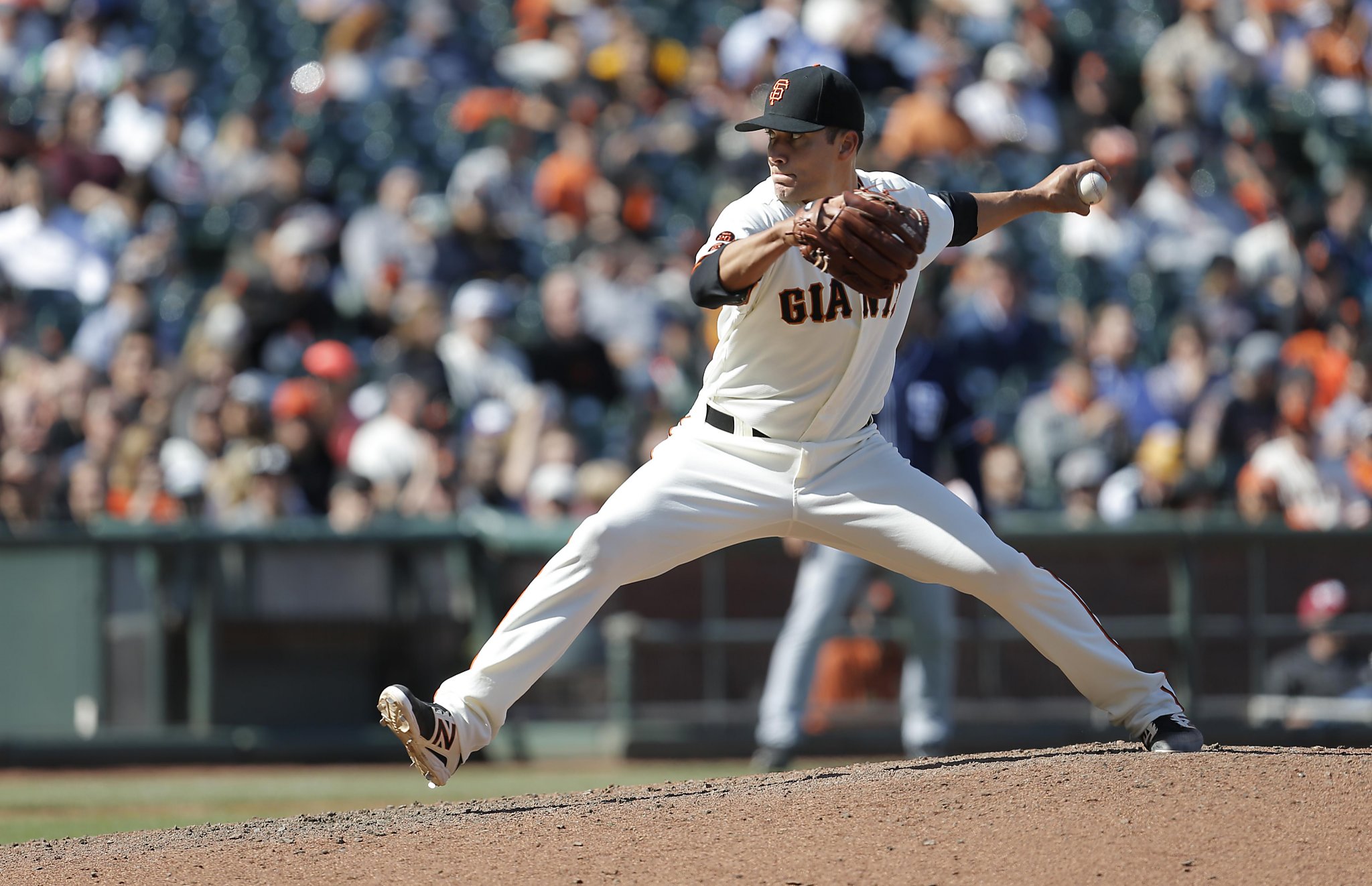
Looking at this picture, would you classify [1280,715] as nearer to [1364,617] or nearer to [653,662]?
[1364,617]

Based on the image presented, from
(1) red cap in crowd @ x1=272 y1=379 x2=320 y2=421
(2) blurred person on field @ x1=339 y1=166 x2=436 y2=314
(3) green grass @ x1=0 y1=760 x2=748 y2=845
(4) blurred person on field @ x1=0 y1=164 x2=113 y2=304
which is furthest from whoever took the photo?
(4) blurred person on field @ x1=0 y1=164 x2=113 y2=304

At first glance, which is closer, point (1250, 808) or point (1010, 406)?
point (1250, 808)

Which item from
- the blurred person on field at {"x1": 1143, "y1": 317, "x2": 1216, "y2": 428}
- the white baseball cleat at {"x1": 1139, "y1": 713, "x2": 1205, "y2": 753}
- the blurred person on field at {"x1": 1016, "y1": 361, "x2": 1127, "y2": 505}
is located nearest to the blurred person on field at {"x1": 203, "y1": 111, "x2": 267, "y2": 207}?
the blurred person on field at {"x1": 1016, "y1": 361, "x2": 1127, "y2": 505}

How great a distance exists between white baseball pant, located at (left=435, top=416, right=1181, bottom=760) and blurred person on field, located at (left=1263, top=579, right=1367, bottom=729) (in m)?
4.21

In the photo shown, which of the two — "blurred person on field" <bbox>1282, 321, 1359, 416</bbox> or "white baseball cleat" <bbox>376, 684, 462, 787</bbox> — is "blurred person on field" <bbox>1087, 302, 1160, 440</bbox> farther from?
"white baseball cleat" <bbox>376, 684, 462, 787</bbox>

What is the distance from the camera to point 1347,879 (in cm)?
387

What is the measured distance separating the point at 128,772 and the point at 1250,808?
5657mm

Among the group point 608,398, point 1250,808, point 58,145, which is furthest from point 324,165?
point 1250,808

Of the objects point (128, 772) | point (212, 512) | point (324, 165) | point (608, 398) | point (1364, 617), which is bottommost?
point (128, 772)

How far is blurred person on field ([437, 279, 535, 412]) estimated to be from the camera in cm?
1008

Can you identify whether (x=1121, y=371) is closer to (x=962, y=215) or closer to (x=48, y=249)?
(x=962, y=215)

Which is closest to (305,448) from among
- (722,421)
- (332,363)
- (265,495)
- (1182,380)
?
(265,495)

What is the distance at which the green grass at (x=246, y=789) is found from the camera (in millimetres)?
6617

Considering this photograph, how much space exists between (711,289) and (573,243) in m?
7.02
